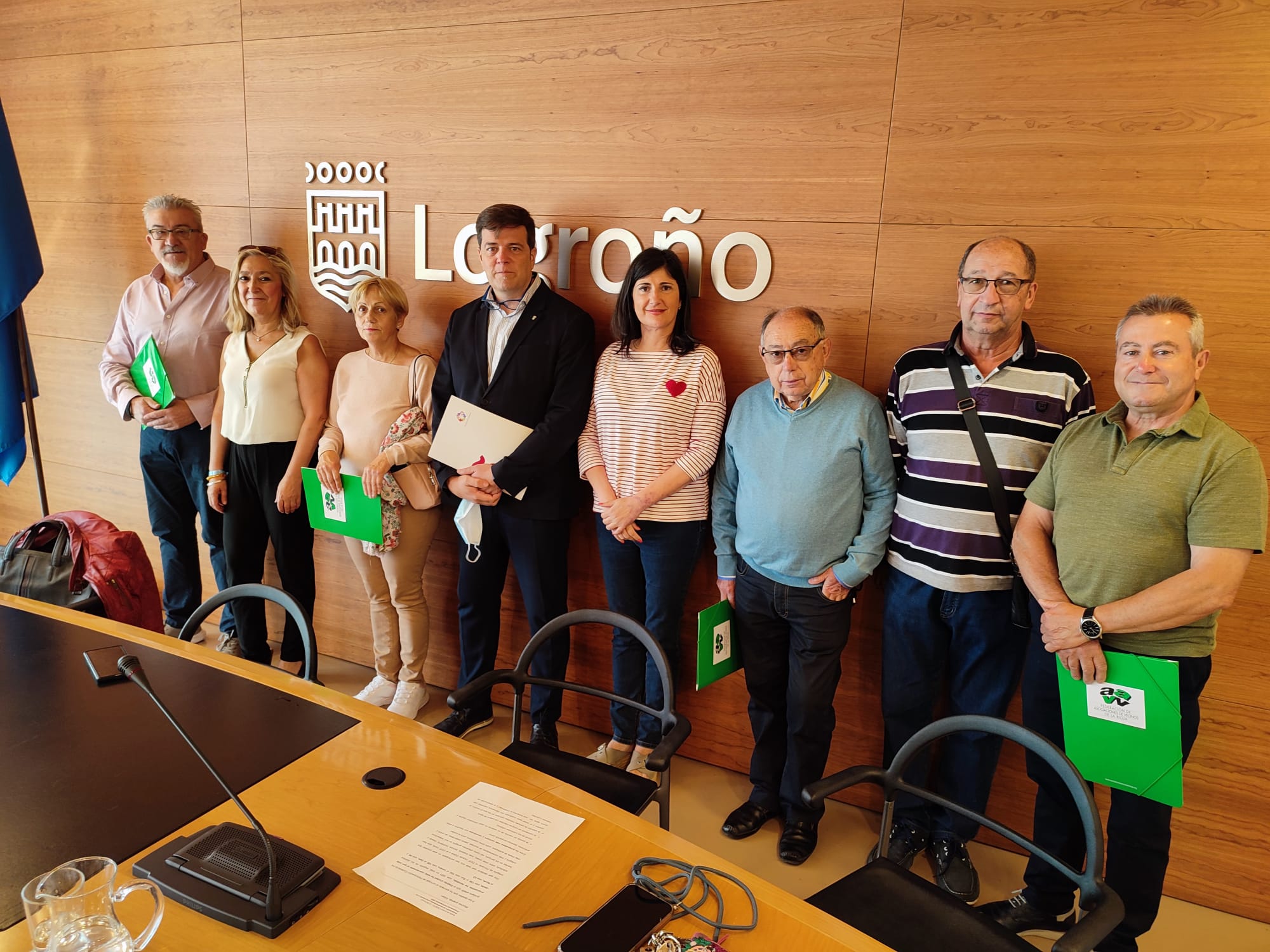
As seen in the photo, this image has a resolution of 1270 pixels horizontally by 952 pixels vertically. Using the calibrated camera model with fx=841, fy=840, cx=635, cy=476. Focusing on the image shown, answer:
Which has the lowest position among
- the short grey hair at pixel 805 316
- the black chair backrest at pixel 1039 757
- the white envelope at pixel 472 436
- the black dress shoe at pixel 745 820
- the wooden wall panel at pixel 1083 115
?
the black dress shoe at pixel 745 820

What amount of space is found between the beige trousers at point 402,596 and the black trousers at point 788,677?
1.35 m

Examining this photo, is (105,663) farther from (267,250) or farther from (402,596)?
(267,250)

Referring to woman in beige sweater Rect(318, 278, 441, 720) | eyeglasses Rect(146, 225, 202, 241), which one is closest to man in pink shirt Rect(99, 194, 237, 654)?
eyeglasses Rect(146, 225, 202, 241)

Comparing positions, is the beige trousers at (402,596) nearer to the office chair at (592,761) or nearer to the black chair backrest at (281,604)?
the black chair backrest at (281,604)

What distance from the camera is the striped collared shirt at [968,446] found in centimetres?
239

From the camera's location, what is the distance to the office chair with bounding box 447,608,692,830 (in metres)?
2.13

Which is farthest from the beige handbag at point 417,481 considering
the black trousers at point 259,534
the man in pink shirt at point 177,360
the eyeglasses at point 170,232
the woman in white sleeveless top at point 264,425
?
the eyeglasses at point 170,232

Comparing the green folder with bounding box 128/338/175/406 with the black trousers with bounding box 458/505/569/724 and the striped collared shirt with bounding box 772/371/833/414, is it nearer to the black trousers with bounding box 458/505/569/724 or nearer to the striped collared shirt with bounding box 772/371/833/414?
the black trousers with bounding box 458/505/569/724

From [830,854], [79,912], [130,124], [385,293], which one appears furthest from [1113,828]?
[130,124]

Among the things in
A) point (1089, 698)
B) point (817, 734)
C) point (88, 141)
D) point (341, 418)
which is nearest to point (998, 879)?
point (817, 734)

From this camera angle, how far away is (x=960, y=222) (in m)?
2.62

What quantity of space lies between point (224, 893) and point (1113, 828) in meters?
2.17

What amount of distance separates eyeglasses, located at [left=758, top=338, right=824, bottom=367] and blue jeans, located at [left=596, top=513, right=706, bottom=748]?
0.68 meters

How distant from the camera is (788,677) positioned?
9.39 ft
